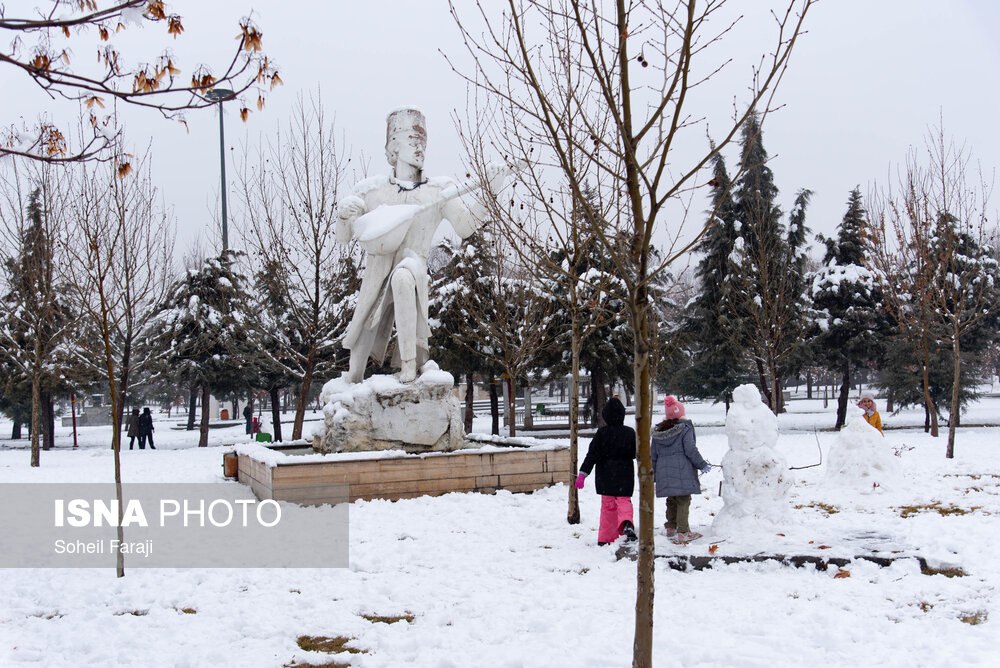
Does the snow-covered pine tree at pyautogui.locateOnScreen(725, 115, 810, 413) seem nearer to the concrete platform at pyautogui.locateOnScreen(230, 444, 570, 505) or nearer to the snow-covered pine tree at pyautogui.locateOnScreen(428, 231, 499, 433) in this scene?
the snow-covered pine tree at pyautogui.locateOnScreen(428, 231, 499, 433)

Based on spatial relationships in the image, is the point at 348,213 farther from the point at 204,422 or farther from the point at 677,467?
the point at 204,422

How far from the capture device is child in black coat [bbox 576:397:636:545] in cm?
661

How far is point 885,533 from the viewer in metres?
6.52

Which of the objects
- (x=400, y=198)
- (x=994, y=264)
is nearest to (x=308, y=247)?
(x=400, y=198)

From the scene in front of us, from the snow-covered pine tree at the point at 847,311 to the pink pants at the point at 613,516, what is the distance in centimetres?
1842

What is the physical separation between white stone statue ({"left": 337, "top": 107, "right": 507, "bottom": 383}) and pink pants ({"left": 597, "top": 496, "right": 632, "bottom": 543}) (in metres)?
3.65

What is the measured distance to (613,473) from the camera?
662 centimetres

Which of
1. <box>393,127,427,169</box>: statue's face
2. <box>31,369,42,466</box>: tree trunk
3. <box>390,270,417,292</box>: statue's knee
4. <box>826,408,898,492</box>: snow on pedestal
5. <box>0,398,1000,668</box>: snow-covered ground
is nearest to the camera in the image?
<box>0,398,1000,668</box>: snow-covered ground

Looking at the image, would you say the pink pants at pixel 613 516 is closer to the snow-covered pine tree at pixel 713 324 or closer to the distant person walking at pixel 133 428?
the snow-covered pine tree at pixel 713 324

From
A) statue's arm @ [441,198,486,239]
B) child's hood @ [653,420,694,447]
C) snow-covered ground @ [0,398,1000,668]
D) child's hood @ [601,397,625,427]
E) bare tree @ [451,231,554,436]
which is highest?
statue's arm @ [441,198,486,239]

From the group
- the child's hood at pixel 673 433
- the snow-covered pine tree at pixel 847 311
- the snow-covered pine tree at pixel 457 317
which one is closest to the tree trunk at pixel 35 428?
the snow-covered pine tree at pixel 457 317

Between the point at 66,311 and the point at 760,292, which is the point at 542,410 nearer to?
the point at 760,292

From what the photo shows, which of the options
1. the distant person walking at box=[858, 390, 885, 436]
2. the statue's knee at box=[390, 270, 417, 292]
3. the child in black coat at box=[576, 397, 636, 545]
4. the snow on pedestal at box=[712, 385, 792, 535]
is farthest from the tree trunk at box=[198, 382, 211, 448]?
the snow on pedestal at box=[712, 385, 792, 535]

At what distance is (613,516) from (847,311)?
19.2 m
